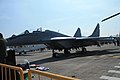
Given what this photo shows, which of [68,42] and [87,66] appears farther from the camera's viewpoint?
[68,42]

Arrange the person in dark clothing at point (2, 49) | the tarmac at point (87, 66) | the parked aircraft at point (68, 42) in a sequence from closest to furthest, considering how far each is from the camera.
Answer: the person in dark clothing at point (2, 49) → the tarmac at point (87, 66) → the parked aircraft at point (68, 42)

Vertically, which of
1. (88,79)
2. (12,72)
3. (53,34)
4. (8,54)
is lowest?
(88,79)

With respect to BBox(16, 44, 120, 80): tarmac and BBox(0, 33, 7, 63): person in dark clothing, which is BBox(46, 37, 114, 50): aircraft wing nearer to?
BBox(16, 44, 120, 80): tarmac

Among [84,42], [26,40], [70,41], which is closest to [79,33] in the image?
[84,42]

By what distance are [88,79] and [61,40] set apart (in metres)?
16.0

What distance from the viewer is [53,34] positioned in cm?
2634

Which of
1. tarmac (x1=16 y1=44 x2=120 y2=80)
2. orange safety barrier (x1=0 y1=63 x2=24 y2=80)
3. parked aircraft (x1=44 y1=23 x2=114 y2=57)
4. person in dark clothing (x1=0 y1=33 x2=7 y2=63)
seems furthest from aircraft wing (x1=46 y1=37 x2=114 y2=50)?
orange safety barrier (x1=0 y1=63 x2=24 y2=80)

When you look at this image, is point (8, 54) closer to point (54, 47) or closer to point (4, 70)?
point (4, 70)

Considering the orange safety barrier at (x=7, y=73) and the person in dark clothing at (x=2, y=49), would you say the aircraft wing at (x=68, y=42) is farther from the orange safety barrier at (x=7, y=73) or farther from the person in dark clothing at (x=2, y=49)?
the orange safety barrier at (x=7, y=73)

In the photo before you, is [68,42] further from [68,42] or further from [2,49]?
[2,49]

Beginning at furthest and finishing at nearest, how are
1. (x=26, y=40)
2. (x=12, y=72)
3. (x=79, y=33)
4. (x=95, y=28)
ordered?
(x=95, y=28)
(x=79, y=33)
(x=26, y=40)
(x=12, y=72)

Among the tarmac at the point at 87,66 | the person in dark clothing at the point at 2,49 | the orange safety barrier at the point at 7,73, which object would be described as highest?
the person in dark clothing at the point at 2,49

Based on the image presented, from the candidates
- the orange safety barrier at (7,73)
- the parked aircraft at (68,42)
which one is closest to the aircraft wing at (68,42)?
the parked aircraft at (68,42)

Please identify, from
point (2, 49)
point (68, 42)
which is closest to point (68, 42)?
point (68, 42)
